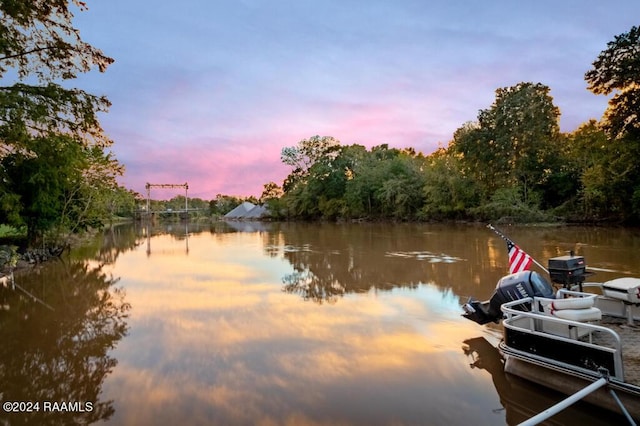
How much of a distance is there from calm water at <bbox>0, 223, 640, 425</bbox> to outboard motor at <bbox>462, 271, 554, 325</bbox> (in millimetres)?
509

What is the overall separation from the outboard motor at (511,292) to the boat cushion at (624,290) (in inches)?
25.8

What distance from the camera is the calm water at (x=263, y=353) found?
14.0ft

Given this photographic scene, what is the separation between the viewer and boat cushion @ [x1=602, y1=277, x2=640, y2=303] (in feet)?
16.5

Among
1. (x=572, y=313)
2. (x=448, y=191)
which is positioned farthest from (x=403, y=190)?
(x=572, y=313)

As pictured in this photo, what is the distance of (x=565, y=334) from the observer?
4.50 metres

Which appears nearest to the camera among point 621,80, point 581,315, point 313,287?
point 581,315

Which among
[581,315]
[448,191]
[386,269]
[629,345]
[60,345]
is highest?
[448,191]

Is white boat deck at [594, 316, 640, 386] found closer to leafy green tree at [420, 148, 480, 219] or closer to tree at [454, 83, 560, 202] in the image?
tree at [454, 83, 560, 202]

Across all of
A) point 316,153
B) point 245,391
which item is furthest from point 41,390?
point 316,153

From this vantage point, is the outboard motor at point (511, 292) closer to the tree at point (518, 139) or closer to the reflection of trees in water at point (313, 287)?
the reflection of trees in water at point (313, 287)

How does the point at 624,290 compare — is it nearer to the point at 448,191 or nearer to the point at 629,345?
the point at 629,345

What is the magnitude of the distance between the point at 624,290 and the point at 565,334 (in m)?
1.31

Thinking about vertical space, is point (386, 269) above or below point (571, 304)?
below

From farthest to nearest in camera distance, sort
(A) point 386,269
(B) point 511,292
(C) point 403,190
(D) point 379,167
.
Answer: (D) point 379,167
(C) point 403,190
(A) point 386,269
(B) point 511,292
